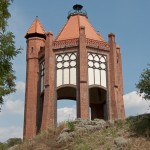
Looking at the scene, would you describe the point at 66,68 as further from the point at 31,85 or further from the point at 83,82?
the point at 31,85

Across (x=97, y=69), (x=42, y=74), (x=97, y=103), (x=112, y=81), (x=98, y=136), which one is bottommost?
(x=98, y=136)

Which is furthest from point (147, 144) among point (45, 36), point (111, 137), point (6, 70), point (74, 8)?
point (74, 8)

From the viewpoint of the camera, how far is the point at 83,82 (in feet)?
101

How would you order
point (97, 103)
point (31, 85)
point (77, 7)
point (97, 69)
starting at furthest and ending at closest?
point (77, 7) → point (97, 103) → point (31, 85) → point (97, 69)

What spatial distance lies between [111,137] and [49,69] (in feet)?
49.0

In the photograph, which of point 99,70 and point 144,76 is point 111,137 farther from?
point 99,70

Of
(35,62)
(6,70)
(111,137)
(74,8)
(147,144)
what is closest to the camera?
(6,70)

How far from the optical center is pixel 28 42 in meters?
35.6

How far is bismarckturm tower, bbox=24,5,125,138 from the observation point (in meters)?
31.0

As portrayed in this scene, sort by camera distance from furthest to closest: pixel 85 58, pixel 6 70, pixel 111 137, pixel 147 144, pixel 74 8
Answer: pixel 74 8 → pixel 85 58 → pixel 111 137 → pixel 147 144 → pixel 6 70

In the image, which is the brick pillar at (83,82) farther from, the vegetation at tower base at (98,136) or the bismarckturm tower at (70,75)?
the vegetation at tower base at (98,136)

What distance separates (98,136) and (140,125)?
7.67ft

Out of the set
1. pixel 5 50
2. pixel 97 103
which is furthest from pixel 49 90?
pixel 5 50

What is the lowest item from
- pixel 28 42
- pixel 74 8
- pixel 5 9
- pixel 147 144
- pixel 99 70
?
pixel 147 144
